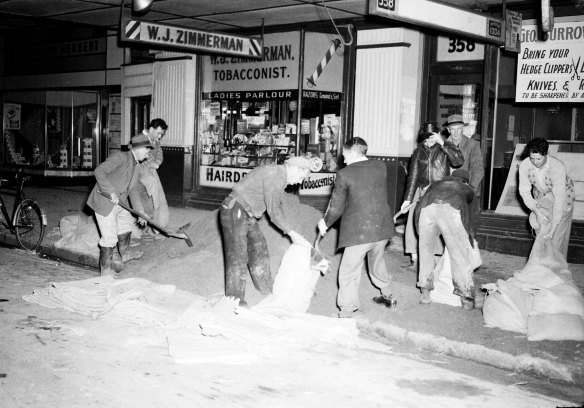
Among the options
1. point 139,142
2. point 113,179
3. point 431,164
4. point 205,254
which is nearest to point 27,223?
point 113,179

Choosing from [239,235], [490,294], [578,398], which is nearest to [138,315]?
[239,235]

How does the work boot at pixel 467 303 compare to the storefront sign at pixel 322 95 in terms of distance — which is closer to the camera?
the work boot at pixel 467 303

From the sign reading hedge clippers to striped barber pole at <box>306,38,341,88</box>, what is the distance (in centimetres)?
139

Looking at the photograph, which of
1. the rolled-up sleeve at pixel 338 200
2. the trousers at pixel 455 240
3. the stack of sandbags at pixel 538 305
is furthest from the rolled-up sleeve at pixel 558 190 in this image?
the rolled-up sleeve at pixel 338 200

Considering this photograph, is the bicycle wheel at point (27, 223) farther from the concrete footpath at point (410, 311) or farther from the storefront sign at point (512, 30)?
the storefront sign at point (512, 30)

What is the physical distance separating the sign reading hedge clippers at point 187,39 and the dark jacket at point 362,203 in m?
5.00

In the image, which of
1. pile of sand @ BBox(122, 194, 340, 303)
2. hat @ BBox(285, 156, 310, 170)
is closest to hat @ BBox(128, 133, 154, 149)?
pile of sand @ BBox(122, 194, 340, 303)

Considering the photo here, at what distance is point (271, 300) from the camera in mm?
6820

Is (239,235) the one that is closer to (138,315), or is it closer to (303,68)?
(138,315)

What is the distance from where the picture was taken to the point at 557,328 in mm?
6133

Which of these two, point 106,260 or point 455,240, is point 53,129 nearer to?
point 106,260

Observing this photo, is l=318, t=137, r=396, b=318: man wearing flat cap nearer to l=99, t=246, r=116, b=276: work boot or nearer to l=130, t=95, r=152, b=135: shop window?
l=99, t=246, r=116, b=276: work boot

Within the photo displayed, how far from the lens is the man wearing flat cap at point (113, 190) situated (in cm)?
835

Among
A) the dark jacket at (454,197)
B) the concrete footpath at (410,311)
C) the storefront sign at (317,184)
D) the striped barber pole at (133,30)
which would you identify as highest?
the striped barber pole at (133,30)
